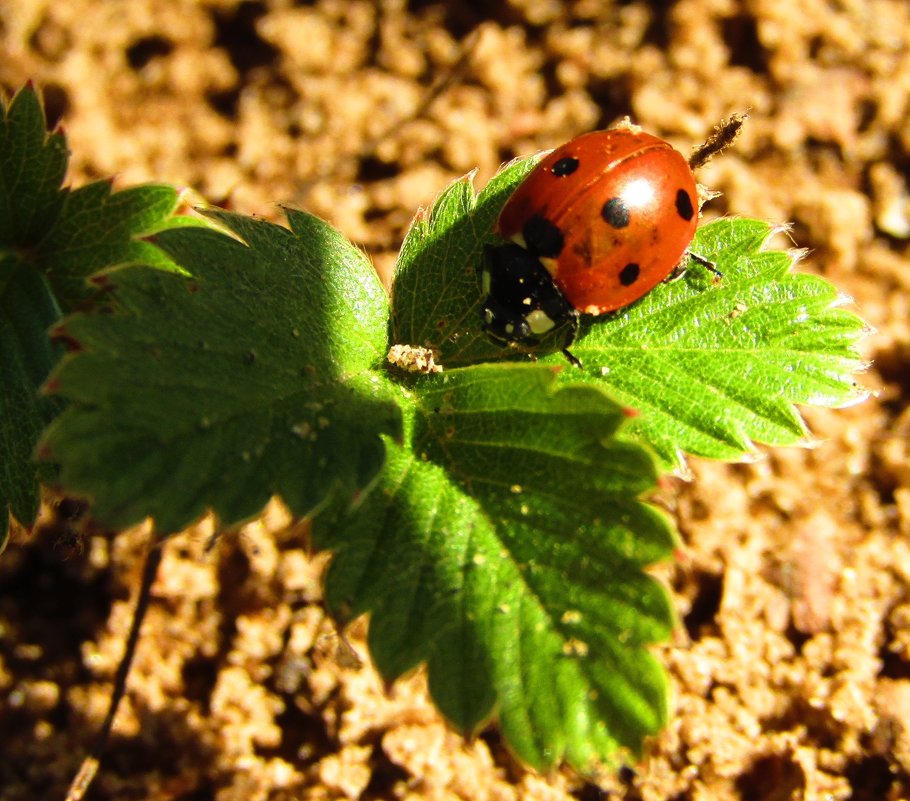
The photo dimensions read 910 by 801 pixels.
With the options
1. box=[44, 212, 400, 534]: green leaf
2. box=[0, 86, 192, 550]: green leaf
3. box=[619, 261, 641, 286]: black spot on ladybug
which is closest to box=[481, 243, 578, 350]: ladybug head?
box=[619, 261, 641, 286]: black spot on ladybug

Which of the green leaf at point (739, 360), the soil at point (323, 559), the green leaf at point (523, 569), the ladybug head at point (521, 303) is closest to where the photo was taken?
the green leaf at point (523, 569)

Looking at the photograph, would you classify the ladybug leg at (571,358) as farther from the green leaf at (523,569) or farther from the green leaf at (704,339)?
the green leaf at (523,569)

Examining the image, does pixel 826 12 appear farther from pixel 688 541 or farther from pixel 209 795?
pixel 209 795

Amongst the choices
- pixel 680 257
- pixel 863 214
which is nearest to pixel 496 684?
pixel 680 257

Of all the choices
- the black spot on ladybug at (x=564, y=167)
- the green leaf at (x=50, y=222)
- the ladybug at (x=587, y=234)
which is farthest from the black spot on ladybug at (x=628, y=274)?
the green leaf at (x=50, y=222)

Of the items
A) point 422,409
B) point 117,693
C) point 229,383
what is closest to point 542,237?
point 422,409

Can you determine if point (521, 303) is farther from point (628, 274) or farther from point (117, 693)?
point (117, 693)

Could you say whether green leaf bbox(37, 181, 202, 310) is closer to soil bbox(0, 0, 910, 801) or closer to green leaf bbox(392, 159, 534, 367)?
soil bbox(0, 0, 910, 801)

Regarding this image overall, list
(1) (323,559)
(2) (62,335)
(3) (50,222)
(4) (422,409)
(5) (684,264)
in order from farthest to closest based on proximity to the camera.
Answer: (1) (323,559), (3) (50,222), (5) (684,264), (4) (422,409), (2) (62,335)
